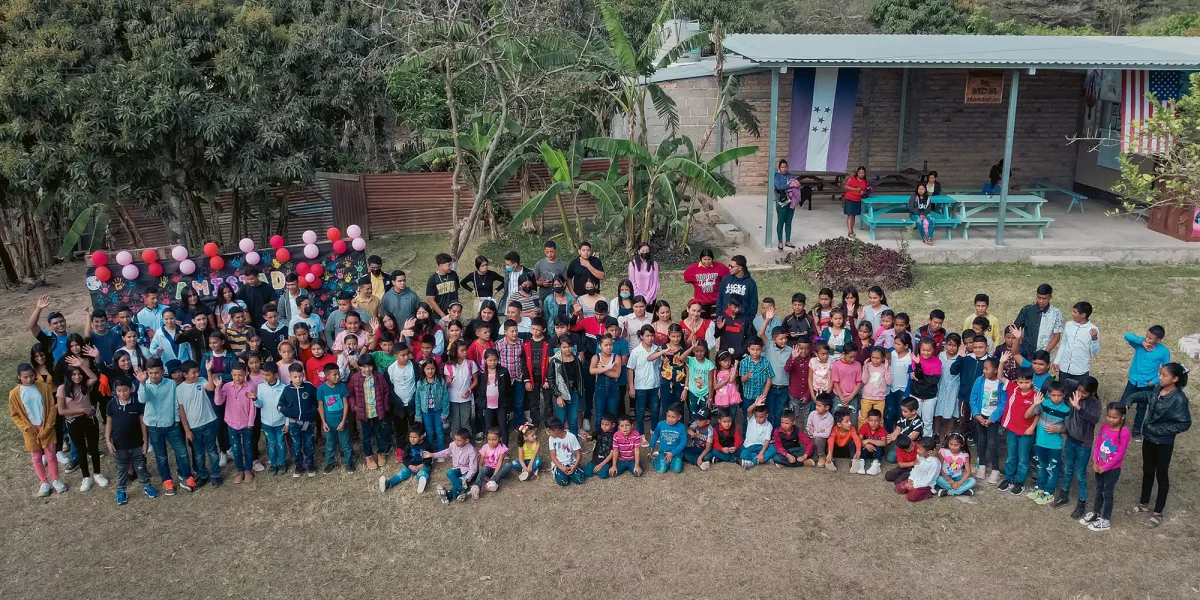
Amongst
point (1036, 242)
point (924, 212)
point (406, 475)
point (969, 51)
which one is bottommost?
point (406, 475)

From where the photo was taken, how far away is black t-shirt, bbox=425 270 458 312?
9.30 metres

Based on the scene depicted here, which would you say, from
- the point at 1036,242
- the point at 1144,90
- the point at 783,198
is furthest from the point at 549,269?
the point at 1144,90

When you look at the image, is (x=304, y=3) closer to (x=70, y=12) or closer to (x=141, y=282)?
(x=70, y=12)

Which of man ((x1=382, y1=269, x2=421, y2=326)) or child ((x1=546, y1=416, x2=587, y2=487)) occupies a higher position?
man ((x1=382, y1=269, x2=421, y2=326))

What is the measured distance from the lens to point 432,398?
7.83 metres

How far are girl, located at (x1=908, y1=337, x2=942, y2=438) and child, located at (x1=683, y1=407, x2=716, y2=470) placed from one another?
1740mm

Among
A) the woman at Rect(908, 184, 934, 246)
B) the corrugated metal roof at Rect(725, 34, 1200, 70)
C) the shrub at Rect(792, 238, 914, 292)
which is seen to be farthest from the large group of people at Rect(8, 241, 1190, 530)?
the woman at Rect(908, 184, 934, 246)

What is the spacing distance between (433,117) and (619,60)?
442 cm

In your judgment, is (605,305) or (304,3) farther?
(304,3)

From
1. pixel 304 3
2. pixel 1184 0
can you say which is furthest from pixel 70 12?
pixel 1184 0

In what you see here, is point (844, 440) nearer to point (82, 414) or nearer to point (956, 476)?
point (956, 476)

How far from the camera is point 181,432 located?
761 centimetres

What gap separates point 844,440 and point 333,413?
4.33 metres

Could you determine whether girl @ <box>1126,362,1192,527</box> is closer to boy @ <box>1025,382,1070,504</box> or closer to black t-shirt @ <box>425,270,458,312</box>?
boy @ <box>1025,382,1070,504</box>
